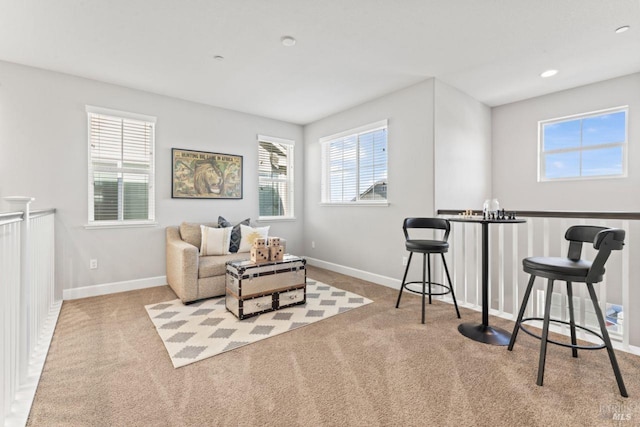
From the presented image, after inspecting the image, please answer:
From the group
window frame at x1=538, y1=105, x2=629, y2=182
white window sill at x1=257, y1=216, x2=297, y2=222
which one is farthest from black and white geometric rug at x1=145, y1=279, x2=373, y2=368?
window frame at x1=538, y1=105, x2=629, y2=182

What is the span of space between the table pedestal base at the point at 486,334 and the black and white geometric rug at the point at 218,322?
1034 mm

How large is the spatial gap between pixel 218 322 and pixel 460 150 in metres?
3.45

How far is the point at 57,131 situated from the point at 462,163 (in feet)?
15.7

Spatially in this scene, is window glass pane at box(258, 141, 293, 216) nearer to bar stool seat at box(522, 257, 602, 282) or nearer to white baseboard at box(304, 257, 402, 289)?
white baseboard at box(304, 257, 402, 289)

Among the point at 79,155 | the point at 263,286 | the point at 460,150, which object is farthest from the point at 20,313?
the point at 460,150

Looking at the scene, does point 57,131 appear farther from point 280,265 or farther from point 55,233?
point 280,265

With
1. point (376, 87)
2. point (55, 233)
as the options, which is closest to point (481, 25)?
point (376, 87)

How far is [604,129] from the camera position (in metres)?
3.56

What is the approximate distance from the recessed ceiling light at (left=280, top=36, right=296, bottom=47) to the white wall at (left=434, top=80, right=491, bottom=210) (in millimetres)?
1762

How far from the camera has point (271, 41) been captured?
2.64 metres

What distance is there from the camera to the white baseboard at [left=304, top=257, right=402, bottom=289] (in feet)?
12.5

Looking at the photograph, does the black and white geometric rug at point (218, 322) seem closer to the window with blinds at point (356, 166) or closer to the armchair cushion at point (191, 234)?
Result: the armchair cushion at point (191, 234)

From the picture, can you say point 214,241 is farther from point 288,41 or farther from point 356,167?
point 288,41

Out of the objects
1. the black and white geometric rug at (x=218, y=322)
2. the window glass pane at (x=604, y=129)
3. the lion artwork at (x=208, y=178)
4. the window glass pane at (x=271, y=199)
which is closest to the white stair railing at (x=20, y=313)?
the black and white geometric rug at (x=218, y=322)
